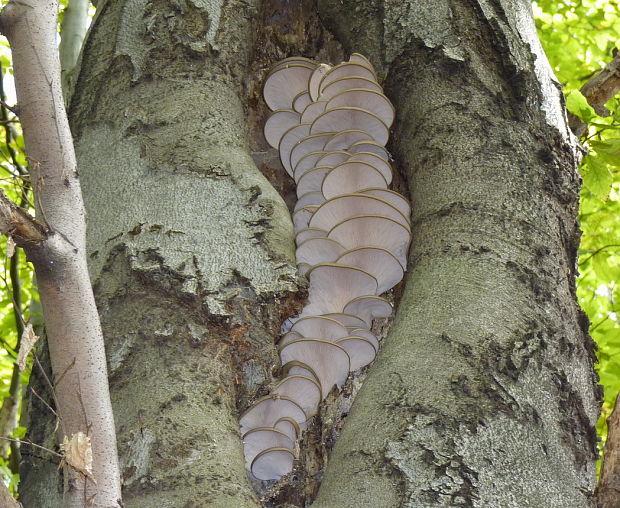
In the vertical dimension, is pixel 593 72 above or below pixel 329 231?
above

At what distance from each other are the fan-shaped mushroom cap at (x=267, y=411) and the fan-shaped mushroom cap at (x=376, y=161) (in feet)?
2.98

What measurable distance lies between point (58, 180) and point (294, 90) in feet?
5.38

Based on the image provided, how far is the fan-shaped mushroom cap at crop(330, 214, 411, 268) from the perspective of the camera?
95.5 inches

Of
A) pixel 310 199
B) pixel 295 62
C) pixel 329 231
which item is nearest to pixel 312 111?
pixel 295 62

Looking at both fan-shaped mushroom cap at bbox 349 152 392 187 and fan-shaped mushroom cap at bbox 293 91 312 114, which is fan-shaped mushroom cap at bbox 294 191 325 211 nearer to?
fan-shaped mushroom cap at bbox 349 152 392 187

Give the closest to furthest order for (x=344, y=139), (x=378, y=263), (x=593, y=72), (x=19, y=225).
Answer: (x=19, y=225) < (x=378, y=263) < (x=344, y=139) < (x=593, y=72)

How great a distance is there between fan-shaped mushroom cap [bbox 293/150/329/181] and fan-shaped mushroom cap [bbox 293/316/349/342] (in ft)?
2.31

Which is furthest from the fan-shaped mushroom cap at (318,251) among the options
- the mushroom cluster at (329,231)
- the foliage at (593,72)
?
the foliage at (593,72)

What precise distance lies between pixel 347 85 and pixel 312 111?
208 millimetres

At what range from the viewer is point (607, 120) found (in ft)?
15.4

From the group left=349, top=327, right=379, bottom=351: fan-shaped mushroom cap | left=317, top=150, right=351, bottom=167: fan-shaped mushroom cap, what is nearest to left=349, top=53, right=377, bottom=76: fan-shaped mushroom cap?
left=317, top=150, right=351, bottom=167: fan-shaped mushroom cap

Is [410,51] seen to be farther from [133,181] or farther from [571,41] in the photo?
[571,41]

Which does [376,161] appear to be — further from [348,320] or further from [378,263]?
[348,320]

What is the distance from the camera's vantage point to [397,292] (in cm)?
260
